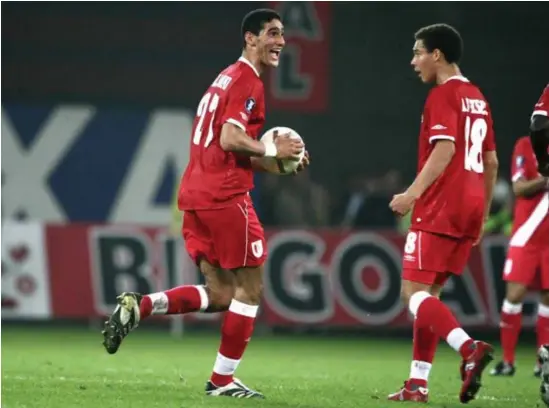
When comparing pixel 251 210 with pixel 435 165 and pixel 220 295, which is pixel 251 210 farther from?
pixel 435 165

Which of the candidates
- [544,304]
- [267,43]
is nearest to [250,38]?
[267,43]

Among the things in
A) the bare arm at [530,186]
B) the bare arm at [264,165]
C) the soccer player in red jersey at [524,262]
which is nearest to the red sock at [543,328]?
the soccer player in red jersey at [524,262]

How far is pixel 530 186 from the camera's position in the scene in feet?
31.7

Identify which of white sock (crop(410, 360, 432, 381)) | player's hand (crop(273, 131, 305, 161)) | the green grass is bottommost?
the green grass

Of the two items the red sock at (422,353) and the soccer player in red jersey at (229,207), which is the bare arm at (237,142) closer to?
the soccer player in red jersey at (229,207)

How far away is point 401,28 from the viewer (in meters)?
18.1

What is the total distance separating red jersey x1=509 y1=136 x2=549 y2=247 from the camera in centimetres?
976

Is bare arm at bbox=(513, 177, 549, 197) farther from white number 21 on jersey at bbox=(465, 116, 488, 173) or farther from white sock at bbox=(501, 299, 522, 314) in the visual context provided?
white number 21 on jersey at bbox=(465, 116, 488, 173)

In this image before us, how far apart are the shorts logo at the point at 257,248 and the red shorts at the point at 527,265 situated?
3174 millimetres

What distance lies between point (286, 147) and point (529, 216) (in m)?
3.16

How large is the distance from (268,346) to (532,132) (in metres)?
5.72

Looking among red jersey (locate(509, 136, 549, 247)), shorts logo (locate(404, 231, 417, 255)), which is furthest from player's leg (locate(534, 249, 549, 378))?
shorts logo (locate(404, 231, 417, 255))

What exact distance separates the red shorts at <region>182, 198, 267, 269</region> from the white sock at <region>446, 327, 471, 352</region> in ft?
3.49

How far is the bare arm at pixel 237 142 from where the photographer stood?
279 inches
